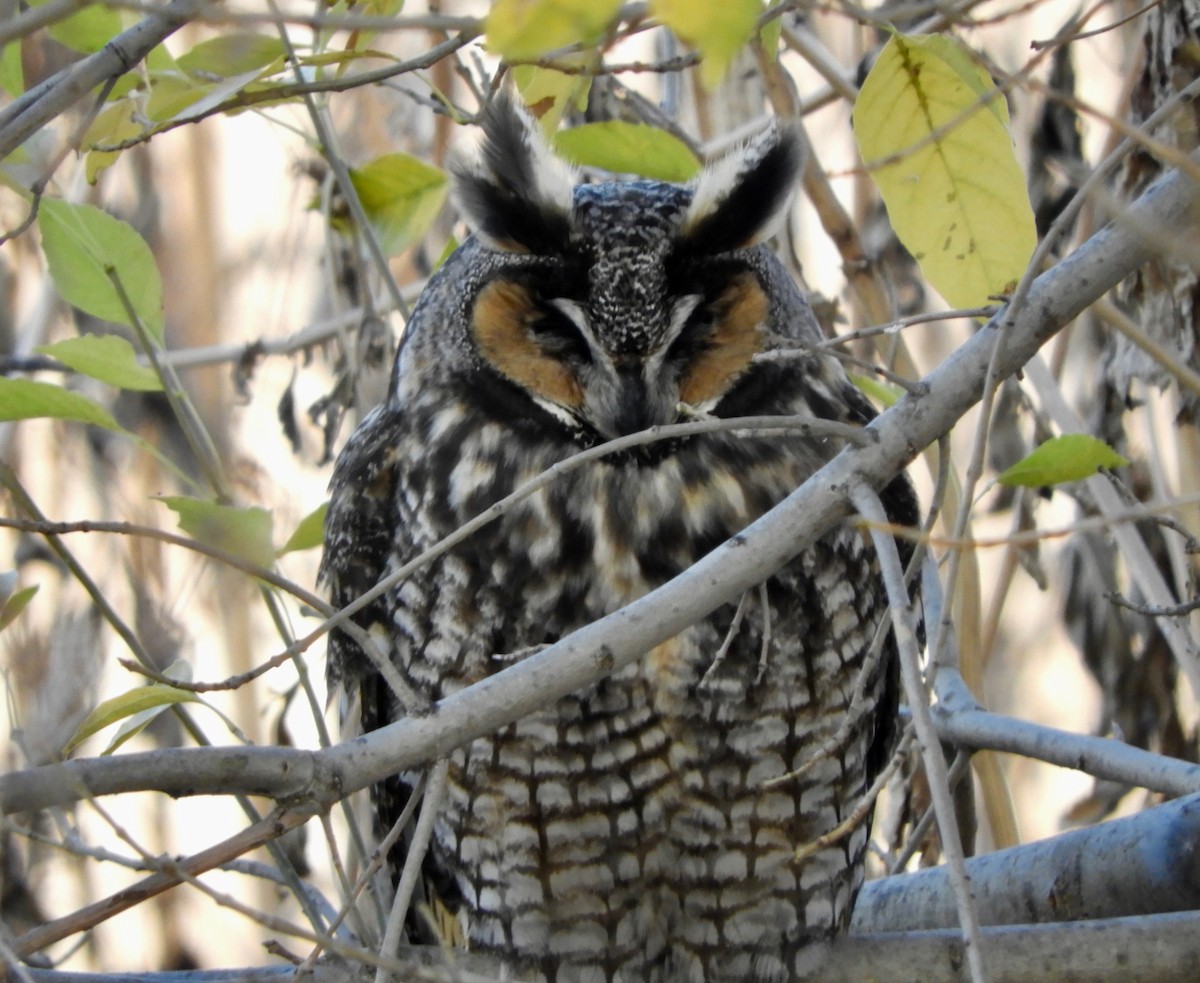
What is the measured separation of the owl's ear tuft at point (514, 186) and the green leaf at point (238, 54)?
34 cm

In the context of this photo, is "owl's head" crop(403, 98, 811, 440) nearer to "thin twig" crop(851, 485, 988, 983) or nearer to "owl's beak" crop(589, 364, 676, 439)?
"owl's beak" crop(589, 364, 676, 439)

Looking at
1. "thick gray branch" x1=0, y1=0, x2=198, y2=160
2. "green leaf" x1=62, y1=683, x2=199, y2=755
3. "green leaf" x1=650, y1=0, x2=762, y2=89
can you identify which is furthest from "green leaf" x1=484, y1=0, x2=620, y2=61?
"green leaf" x1=62, y1=683, x2=199, y2=755

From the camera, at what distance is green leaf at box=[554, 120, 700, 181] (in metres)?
1.67

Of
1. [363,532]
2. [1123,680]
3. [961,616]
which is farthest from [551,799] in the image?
[1123,680]

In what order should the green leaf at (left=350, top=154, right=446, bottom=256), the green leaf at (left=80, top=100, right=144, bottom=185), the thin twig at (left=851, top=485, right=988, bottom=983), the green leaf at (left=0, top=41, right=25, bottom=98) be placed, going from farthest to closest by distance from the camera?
the green leaf at (left=350, top=154, right=446, bottom=256), the green leaf at (left=80, top=100, right=144, bottom=185), the green leaf at (left=0, top=41, right=25, bottom=98), the thin twig at (left=851, top=485, right=988, bottom=983)

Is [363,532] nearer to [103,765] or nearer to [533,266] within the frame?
[533,266]

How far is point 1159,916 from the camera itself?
1.45m

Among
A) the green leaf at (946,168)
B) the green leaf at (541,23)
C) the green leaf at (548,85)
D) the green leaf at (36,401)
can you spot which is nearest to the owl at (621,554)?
the green leaf at (548,85)

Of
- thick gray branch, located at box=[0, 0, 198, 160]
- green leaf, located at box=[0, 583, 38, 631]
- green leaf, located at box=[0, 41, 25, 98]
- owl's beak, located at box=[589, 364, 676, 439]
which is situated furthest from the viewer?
owl's beak, located at box=[589, 364, 676, 439]

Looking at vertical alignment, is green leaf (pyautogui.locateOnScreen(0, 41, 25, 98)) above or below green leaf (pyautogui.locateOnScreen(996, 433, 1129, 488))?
above

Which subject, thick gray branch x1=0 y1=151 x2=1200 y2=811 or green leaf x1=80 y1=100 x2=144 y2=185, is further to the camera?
green leaf x1=80 y1=100 x2=144 y2=185

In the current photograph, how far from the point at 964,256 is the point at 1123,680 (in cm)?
166

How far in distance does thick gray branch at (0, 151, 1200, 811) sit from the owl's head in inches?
21.1

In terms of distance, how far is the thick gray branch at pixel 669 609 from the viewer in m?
0.88
